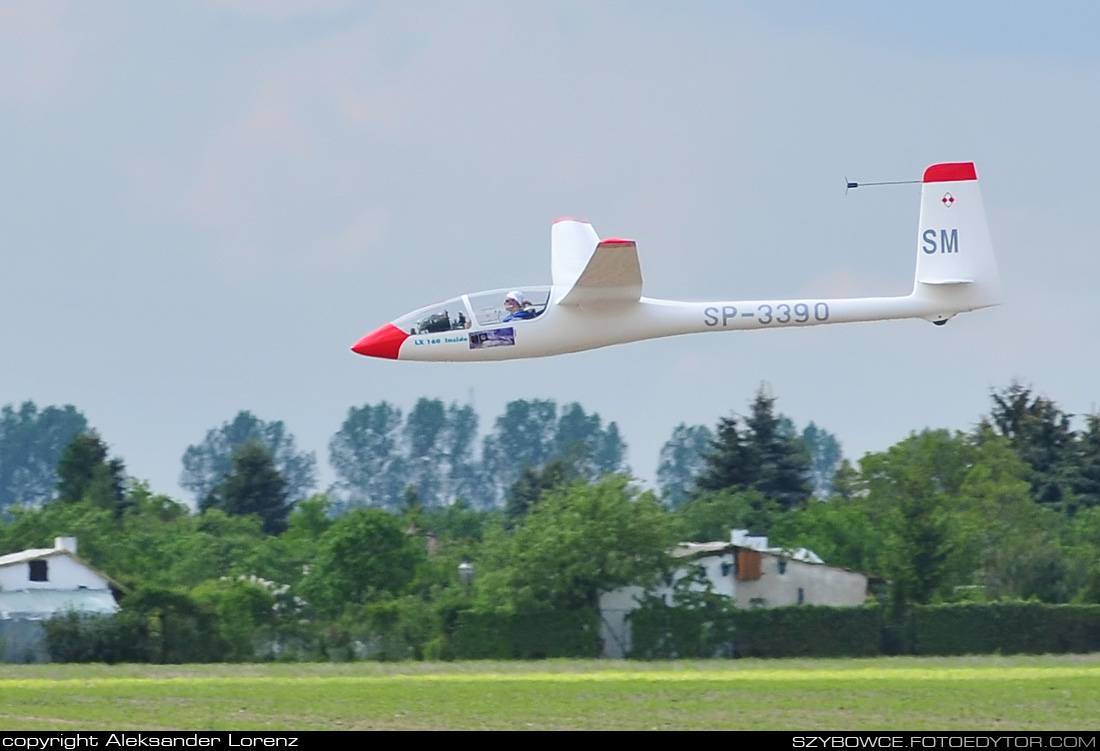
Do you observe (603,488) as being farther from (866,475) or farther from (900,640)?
(866,475)

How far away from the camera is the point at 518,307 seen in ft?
89.8

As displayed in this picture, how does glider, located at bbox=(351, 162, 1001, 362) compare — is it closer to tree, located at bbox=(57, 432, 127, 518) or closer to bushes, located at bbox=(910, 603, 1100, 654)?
bushes, located at bbox=(910, 603, 1100, 654)

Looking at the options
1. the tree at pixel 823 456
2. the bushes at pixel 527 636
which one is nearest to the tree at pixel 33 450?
Answer: the tree at pixel 823 456

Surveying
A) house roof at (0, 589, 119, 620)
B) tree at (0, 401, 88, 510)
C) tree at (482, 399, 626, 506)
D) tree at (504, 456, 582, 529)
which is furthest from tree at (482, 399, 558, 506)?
house roof at (0, 589, 119, 620)

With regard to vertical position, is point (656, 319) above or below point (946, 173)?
below

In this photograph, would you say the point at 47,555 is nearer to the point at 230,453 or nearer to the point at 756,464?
the point at 756,464

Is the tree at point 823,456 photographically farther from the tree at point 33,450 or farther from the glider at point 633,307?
the glider at point 633,307

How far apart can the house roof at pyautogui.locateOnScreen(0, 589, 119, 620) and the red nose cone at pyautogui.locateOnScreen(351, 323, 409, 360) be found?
18313 millimetres

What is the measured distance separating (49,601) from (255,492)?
40994 mm

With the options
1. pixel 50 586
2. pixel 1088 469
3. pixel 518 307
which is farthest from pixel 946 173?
pixel 1088 469

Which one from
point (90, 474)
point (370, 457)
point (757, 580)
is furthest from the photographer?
point (370, 457)

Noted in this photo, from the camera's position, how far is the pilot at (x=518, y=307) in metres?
27.4

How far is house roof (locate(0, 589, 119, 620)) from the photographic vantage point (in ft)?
145
